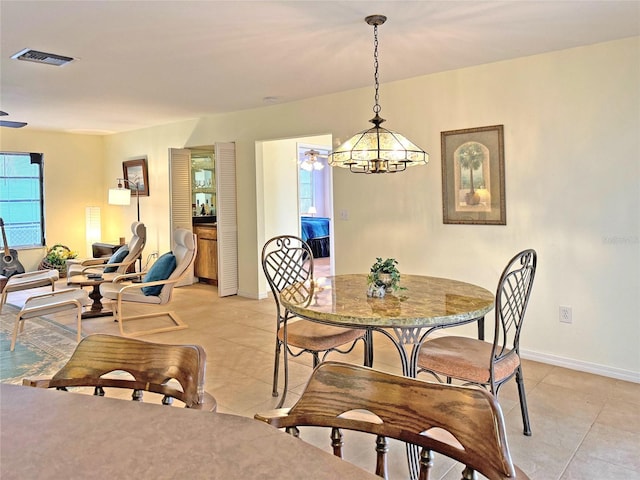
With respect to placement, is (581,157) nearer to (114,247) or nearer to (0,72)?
(0,72)

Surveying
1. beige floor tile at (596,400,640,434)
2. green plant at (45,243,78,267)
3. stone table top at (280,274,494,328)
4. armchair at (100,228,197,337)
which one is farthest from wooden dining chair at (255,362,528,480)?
green plant at (45,243,78,267)

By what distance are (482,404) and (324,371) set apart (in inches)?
12.7

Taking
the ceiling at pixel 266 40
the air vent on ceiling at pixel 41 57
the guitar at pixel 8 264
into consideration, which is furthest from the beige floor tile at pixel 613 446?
the guitar at pixel 8 264

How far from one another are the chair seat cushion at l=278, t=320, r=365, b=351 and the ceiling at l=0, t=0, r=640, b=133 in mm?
1877

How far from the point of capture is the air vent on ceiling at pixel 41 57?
3328 mm

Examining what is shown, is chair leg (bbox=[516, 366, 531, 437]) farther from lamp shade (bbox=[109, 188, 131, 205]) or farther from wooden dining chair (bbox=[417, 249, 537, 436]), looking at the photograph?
lamp shade (bbox=[109, 188, 131, 205])

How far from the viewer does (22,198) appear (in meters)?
7.62

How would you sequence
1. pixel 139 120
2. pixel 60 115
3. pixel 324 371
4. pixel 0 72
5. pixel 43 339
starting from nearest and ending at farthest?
pixel 324 371 → pixel 0 72 → pixel 43 339 → pixel 60 115 → pixel 139 120

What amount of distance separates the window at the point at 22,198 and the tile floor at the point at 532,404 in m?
4.03

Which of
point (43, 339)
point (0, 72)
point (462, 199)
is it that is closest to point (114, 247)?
point (43, 339)

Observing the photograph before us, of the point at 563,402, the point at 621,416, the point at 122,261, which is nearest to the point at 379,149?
the point at 563,402

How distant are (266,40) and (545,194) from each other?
2.37 m

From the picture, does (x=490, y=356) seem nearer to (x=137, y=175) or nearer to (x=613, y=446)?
(x=613, y=446)

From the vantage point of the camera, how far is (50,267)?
7.49 meters
